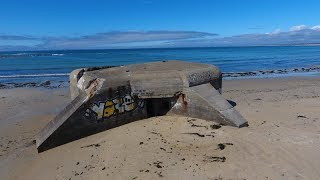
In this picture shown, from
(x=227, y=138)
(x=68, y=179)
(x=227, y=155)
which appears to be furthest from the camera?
(x=227, y=138)

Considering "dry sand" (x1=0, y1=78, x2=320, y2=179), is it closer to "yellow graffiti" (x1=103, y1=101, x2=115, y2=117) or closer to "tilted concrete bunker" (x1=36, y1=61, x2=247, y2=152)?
"tilted concrete bunker" (x1=36, y1=61, x2=247, y2=152)

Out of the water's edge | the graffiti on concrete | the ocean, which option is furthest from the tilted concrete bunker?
the ocean

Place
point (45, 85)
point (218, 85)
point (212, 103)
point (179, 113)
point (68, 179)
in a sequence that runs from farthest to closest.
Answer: point (45, 85)
point (218, 85)
point (179, 113)
point (212, 103)
point (68, 179)

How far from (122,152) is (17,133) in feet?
14.8

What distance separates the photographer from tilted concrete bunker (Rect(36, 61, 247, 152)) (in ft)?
32.2

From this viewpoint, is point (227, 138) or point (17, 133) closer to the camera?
point (227, 138)

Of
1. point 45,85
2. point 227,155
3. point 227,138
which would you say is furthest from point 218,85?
point 45,85

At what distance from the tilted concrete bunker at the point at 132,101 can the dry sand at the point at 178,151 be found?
0.29m

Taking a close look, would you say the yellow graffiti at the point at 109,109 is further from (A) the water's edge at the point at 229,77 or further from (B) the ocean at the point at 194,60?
(B) the ocean at the point at 194,60

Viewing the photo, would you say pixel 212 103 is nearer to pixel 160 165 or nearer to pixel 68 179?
pixel 160 165

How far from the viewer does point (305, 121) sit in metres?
11.4

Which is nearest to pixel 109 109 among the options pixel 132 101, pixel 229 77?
pixel 132 101

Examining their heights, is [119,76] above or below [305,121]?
above

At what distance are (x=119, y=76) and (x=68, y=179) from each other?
414 centimetres
